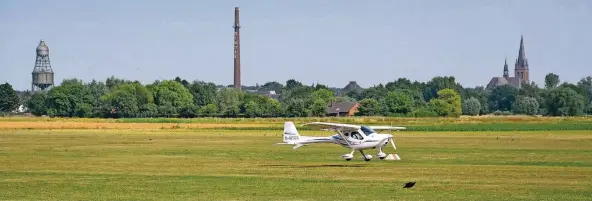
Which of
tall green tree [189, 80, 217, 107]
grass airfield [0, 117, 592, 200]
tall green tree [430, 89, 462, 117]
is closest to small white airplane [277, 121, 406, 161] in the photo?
grass airfield [0, 117, 592, 200]

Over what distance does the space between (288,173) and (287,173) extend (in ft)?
0.10

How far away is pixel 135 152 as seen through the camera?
51.6 meters

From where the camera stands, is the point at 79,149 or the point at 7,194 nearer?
the point at 7,194

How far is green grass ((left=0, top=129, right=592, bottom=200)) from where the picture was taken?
29.7 metres

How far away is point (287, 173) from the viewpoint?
122 feet

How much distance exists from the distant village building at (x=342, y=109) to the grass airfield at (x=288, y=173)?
4850 inches

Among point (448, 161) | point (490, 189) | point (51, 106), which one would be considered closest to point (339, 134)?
point (448, 161)

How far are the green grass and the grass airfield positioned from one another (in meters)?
0.03

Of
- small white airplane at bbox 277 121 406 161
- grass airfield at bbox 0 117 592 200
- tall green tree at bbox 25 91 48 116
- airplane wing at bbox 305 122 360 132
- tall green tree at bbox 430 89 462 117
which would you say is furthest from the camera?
tall green tree at bbox 25 91 48 116

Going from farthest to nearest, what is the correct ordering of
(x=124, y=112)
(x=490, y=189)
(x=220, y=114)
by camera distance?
(x=220, y=114) → (x=124, y=112) → (x=490, y=189)

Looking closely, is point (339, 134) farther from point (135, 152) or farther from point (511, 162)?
point (135, 152)

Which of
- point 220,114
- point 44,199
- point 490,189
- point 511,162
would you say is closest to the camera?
point 44,199

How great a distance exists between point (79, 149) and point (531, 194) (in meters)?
29.2

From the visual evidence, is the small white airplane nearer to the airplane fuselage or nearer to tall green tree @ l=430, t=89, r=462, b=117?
the airplane fuselage
